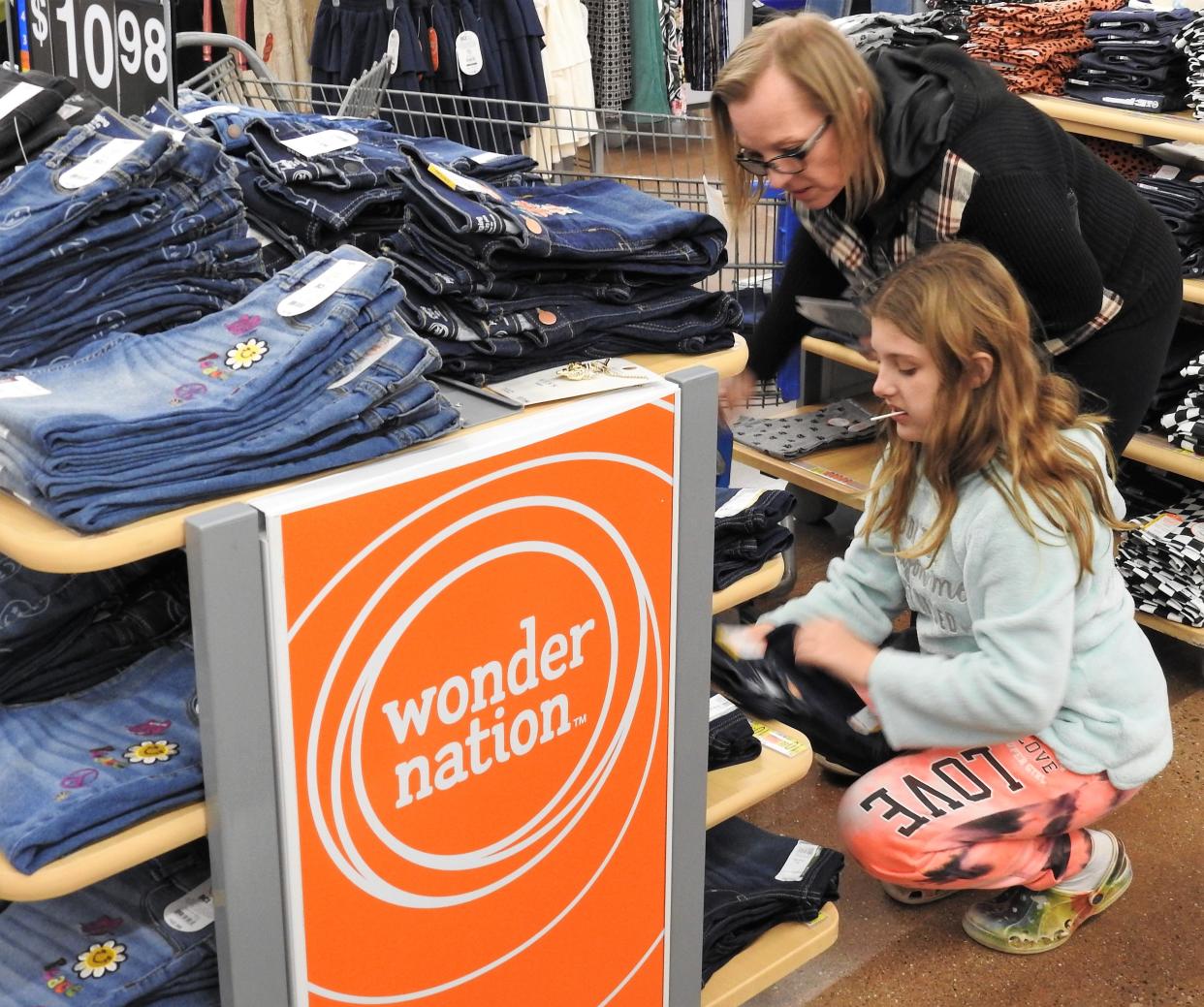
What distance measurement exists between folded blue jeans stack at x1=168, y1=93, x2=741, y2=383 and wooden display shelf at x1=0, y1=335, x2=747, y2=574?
36cm

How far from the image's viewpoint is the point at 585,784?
5.67ft

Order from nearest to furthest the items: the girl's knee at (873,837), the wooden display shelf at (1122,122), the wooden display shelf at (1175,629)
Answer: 1. the girl's knee at (873,837)
2. the wooden display shelf at (1175,629)
3. the wooden display shelf at (1122,122)

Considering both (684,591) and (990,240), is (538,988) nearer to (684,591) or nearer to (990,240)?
(684,591)

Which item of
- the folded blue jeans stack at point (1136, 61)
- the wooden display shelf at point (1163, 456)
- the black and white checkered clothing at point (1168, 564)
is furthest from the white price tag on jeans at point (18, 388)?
the folded blue jeans stack at point (1136, 61)

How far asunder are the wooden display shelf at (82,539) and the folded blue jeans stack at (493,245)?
0.36m

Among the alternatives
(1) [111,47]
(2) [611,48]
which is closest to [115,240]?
(1) [111,47]

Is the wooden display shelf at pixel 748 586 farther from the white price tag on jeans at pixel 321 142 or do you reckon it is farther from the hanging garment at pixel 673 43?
the hanging garment at pixel 673 43

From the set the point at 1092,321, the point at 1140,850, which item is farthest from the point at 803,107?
the point at 1140,850

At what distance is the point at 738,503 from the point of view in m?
2.07

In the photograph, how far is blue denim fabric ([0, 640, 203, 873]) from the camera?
134 centimetres

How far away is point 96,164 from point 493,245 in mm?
429

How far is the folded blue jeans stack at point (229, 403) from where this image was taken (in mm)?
1279

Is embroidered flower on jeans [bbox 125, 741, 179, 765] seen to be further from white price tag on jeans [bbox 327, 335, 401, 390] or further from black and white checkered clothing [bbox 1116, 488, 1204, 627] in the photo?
black and white checkered clothing [bbox 1116, 488, 1204, 627]

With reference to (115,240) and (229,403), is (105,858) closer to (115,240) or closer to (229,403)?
(229,403)
